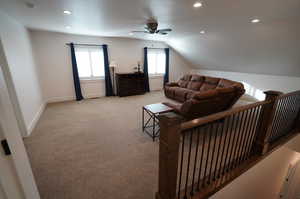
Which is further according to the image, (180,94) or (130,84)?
(130,84)

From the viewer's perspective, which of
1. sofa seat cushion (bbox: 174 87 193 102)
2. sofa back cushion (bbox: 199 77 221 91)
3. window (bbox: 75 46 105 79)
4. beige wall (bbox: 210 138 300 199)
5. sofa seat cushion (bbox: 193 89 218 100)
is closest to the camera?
beige wall (bbox: 210 138 300 199)

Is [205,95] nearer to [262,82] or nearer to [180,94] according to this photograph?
[180,94]

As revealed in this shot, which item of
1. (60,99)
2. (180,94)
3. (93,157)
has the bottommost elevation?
(93,157)

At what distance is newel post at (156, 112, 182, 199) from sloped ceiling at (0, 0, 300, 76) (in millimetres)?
2156

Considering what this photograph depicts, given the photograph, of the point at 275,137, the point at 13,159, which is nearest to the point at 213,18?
the point at 275,137

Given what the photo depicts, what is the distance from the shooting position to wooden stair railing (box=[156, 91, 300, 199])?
121cm

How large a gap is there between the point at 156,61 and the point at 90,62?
3074 millimetres

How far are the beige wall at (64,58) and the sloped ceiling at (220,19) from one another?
1.16m

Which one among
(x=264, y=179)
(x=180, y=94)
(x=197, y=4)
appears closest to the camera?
(x=197, y=4)

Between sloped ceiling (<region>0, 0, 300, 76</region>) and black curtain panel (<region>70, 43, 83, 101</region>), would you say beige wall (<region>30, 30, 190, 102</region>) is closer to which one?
black curtain panel (<region>70, 43, 83, 101</region>)

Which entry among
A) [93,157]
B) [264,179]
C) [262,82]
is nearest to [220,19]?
[264,179]

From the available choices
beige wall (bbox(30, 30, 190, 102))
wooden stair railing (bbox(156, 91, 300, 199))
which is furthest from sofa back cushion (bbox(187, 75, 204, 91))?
wooden stair railing (bbox(156, 91, 300, 199))

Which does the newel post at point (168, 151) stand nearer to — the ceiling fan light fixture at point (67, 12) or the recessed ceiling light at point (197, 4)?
the recessed ceiling light at point (197, 4)

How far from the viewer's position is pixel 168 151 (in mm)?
1190
